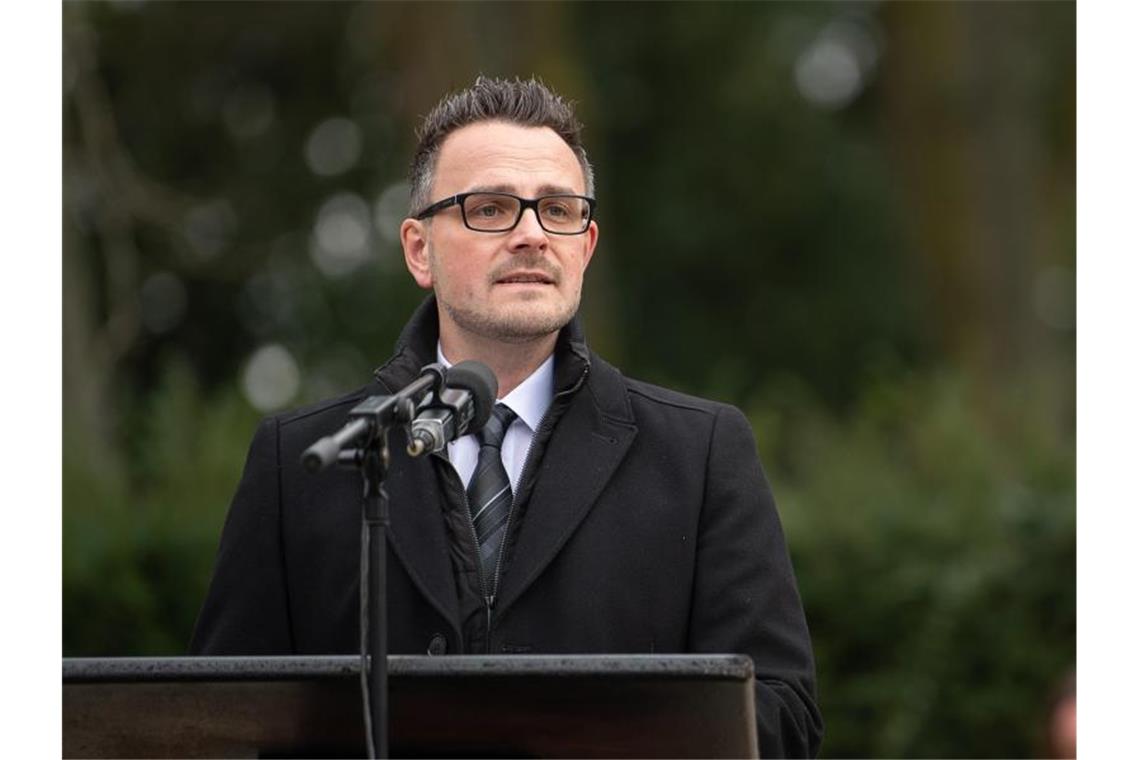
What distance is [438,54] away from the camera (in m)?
12.0

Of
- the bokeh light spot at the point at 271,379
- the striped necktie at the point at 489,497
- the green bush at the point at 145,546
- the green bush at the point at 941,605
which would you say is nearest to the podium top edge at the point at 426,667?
the striped necktie at the point at 489,497

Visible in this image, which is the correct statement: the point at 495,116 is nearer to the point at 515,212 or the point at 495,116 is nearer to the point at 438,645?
the point at 515,212

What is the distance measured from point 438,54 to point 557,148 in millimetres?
8254

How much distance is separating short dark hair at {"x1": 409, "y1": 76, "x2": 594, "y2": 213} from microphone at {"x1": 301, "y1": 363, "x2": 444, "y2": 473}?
1113 millimetres

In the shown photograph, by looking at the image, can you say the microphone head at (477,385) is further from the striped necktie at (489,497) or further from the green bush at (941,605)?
the green bush at (941,605)

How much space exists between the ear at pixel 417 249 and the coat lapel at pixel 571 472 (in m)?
0.43

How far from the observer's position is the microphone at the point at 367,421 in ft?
8.61

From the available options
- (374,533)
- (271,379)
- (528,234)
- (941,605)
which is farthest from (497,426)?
(271,379)

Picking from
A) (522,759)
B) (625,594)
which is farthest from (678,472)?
(522,759)

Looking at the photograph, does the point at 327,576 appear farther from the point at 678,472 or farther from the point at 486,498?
the point at 678,472

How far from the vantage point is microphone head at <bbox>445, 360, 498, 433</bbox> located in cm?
312

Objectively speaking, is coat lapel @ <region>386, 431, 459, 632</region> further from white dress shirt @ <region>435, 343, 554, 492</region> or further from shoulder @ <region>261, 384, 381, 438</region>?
shoulder @ <region>261, 384, 381, 438</region>

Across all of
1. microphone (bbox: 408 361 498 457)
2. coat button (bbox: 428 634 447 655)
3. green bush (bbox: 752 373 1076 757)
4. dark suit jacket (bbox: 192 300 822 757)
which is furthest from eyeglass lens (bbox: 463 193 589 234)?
green bush (bbox: 752 373 1076 757)

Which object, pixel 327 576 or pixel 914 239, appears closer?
pixel 327 576
